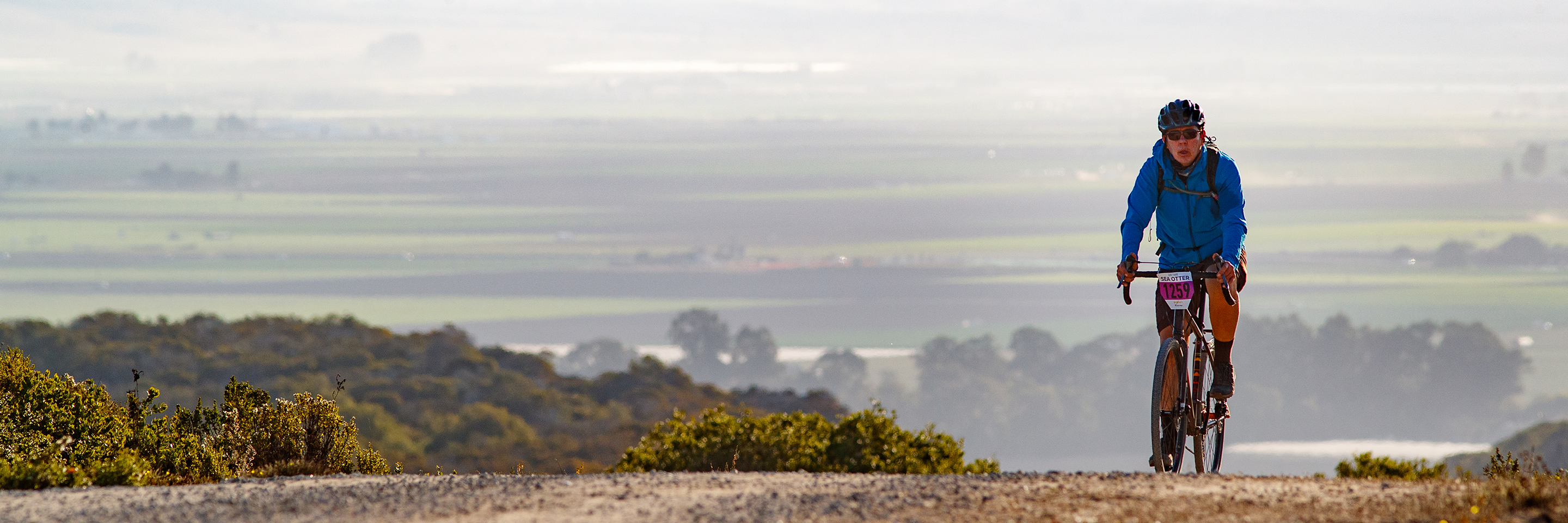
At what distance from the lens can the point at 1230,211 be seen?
849 cm

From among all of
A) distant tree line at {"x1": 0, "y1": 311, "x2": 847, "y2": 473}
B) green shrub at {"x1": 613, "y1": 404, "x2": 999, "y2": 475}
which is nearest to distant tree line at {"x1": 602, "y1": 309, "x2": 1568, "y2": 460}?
distant tree line at {"x1": 0, "y1": 311, "x2": 847, "y2": 473}

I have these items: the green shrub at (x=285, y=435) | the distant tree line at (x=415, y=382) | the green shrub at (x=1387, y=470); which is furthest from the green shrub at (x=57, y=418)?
the distant tree line at (x=415, y=382)

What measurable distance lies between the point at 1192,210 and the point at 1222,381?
3.73ft

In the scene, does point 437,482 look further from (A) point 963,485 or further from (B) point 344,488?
(A) point 963,485

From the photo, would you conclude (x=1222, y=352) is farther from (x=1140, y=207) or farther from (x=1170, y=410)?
(x=1140, y=207)

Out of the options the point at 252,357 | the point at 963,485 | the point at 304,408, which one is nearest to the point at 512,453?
the point at 252,357

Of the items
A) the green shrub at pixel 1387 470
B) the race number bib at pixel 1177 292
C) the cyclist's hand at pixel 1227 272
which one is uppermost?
the cyclist's hand at pixel 1227 272

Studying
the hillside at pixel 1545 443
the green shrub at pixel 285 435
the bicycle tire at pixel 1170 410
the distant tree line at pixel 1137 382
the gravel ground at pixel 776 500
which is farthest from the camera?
the distant tree line at pixel 1137 382

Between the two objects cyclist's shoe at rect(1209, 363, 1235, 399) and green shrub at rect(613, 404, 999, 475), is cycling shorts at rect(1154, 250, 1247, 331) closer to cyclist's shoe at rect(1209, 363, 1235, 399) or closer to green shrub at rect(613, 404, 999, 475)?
cyclist's shoe at rect(1209, 363, 1235, 399)

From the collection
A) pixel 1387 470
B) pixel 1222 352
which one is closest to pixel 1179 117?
pixel 1222 352

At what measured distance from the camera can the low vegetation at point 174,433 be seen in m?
9.98

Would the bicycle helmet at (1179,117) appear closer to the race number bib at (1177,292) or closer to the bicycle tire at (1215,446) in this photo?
the race number bib at (1177,292)

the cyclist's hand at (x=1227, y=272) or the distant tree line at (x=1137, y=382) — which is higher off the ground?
the distant tree line at (x=1137, y=382)

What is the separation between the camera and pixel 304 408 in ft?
35.4
